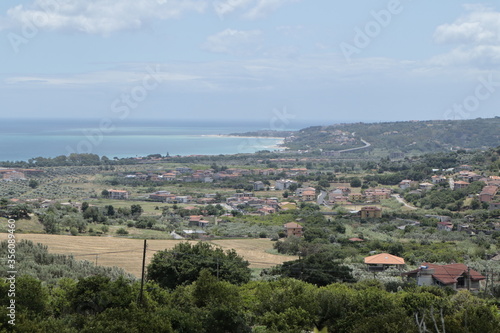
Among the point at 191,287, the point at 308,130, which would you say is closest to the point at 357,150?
the point at 308,130

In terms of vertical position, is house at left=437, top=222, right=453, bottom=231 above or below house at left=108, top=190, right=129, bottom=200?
above

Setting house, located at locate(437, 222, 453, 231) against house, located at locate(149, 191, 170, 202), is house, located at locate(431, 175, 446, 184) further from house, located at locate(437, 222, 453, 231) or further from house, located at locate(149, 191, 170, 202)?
house, located at locate(149, 191, 170, 202)

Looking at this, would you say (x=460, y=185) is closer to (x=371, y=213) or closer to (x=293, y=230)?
(x=371, y=213)

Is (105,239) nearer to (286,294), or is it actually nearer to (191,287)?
(191,287)

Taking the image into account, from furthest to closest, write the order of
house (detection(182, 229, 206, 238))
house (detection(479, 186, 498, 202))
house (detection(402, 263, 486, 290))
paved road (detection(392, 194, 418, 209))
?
paved road (detection(392, 194, 418, 209)) < house (detection(479, 186, 498, 202)) < house (detection(182, 229, 206, 238)) < house (detection(402, 263, 486, 290))

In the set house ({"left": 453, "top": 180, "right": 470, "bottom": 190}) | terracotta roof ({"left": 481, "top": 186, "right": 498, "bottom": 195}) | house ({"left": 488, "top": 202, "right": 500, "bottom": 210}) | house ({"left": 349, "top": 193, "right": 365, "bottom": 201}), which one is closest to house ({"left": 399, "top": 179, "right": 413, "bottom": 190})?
house ({"left": 453, "top": 180, "right": 470, "bottom": 190})

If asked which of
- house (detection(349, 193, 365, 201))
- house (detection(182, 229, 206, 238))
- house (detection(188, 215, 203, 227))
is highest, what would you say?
house (detection(349, 193, 365, 201))

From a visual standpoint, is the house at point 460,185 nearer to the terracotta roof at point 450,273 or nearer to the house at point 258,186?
the house at point 258,186

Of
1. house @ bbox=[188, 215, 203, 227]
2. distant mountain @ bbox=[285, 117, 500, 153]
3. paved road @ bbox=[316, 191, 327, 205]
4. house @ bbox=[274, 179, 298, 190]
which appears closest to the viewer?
house @ bbox=[188, 215, 203, 227]
